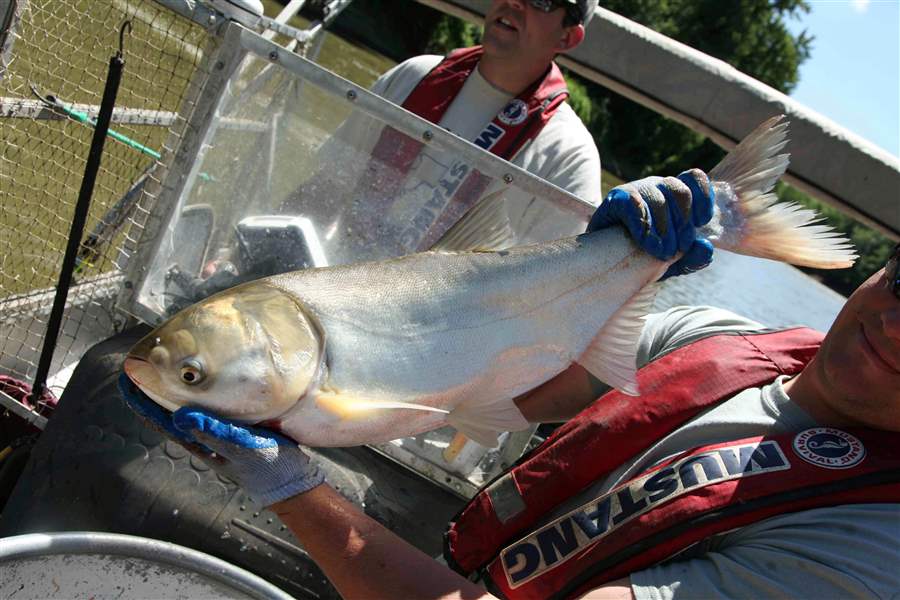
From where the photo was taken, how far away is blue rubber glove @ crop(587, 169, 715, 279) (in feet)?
7.03

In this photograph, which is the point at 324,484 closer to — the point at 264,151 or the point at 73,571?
the point at 73,571

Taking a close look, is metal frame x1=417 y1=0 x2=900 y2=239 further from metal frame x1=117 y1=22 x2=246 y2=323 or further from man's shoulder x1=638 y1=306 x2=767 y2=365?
metal frame x1=117 y1=22 x2=246 y2=323

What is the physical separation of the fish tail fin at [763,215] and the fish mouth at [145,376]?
1.52 meters

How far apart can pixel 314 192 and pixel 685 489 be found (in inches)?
62.3

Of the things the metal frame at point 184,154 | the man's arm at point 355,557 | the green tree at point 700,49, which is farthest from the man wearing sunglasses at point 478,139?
the green tree at point 700,49

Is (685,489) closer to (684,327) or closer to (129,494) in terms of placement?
(684,327)

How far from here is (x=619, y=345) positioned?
2199 mm

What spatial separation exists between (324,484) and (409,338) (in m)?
0.45

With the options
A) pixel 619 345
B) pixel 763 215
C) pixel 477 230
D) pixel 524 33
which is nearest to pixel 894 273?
pixel 763 215

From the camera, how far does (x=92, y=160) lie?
2.71 metres

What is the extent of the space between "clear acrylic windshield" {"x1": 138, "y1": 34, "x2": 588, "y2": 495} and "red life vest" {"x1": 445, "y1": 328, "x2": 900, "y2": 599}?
53 centimetres

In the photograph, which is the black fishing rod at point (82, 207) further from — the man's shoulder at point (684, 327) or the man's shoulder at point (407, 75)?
the man's shoulder at point (684, 327)

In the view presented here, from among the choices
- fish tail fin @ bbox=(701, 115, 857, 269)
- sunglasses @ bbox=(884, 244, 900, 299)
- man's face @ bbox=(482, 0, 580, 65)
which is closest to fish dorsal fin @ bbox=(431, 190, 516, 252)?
fish tail fin @ bbox=(701, 115, 857, 269)

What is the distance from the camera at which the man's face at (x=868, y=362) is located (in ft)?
6.87
